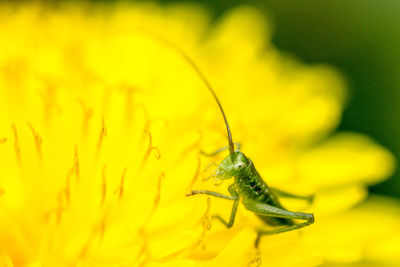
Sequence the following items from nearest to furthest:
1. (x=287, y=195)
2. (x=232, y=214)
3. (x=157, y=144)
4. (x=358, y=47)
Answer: (x=232, y=214) < (x=287, y=195) < (x=157, y=144) < (x=358, y=47)

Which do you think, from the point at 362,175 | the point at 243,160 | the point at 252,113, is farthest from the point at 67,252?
the point at 362,175

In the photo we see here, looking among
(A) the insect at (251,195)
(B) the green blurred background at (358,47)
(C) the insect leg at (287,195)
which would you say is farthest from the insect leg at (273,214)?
(B) the green blurred background at (358,47)

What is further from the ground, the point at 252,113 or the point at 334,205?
the point at 252,113

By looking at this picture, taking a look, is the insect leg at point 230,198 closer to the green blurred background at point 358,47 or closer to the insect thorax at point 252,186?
the insect thorax at point 252,186

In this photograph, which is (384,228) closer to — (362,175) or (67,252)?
(362,175)

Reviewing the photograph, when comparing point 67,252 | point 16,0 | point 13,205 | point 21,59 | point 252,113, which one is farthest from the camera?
point 16,0

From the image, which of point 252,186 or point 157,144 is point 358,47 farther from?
point 252,186

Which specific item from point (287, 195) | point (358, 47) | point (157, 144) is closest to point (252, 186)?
point (287, 195)
